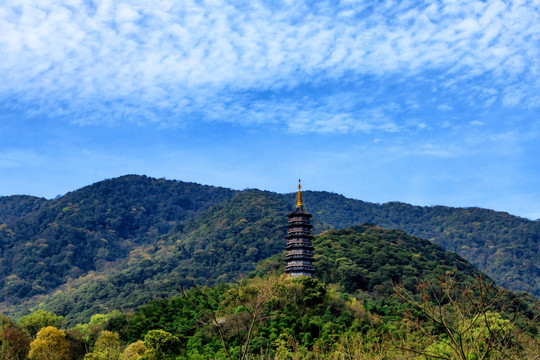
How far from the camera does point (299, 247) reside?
6184 cm

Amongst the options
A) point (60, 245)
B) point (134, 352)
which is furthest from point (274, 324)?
point (60, 245)

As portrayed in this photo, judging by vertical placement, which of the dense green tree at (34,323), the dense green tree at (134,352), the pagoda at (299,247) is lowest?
the dense green tree at (134,352)

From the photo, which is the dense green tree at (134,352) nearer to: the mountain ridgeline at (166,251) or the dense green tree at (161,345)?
the dense green tree at (161,345)

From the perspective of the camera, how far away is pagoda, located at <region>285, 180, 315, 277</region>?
2429 inches

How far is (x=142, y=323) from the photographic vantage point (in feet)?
182

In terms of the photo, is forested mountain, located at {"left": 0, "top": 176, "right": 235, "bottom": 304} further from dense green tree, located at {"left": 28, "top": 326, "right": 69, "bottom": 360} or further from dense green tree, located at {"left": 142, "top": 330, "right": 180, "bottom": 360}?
dense green tree, located at {"left": 142, "top": 330, "right": 180, "bottom": 360}

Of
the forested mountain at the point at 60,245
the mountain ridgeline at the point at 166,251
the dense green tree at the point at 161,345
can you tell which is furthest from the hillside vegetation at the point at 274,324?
the forested mountain at the point at 60,245

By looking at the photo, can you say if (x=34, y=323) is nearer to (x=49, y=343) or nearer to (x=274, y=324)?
(x=49, y=343)

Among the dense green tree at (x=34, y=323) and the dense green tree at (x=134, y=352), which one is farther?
the dense green tree at (x=34, y=323)

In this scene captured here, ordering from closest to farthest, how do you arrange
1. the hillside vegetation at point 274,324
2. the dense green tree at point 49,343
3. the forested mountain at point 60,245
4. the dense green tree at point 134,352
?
the hillside vegetation at point 274,324
the dense green tree at point 134,352
the dense green tree at point 49,343
the forested mountain at point 60,245

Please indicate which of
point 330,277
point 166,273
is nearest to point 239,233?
point 166,273

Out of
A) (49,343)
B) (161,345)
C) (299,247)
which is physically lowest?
(49,343)

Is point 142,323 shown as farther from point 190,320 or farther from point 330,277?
point 330,277

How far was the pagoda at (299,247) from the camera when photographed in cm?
6169
